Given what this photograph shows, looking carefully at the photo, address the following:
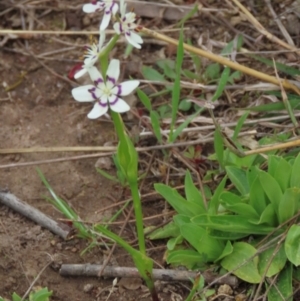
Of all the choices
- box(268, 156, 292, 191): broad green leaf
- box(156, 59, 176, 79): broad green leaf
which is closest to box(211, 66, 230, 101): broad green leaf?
box(156, 59, 176, 79): broad green leaf

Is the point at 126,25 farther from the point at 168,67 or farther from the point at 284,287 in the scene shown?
the point at 168,67

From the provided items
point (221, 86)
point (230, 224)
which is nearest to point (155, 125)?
point (221, 86)

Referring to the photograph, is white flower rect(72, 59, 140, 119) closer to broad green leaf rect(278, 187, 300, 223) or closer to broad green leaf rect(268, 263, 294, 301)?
broad green leaf rect(278, 187, 300, 223)

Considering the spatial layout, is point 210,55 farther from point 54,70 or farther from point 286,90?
point 54,70

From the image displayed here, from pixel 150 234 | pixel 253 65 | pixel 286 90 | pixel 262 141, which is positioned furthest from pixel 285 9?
pixel 150 234

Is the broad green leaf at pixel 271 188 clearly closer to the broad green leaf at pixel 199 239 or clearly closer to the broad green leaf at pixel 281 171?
the broad green leaf at pixel 281 171

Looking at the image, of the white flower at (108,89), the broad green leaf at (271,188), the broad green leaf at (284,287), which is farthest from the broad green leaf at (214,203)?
the white flower at (108,89)
